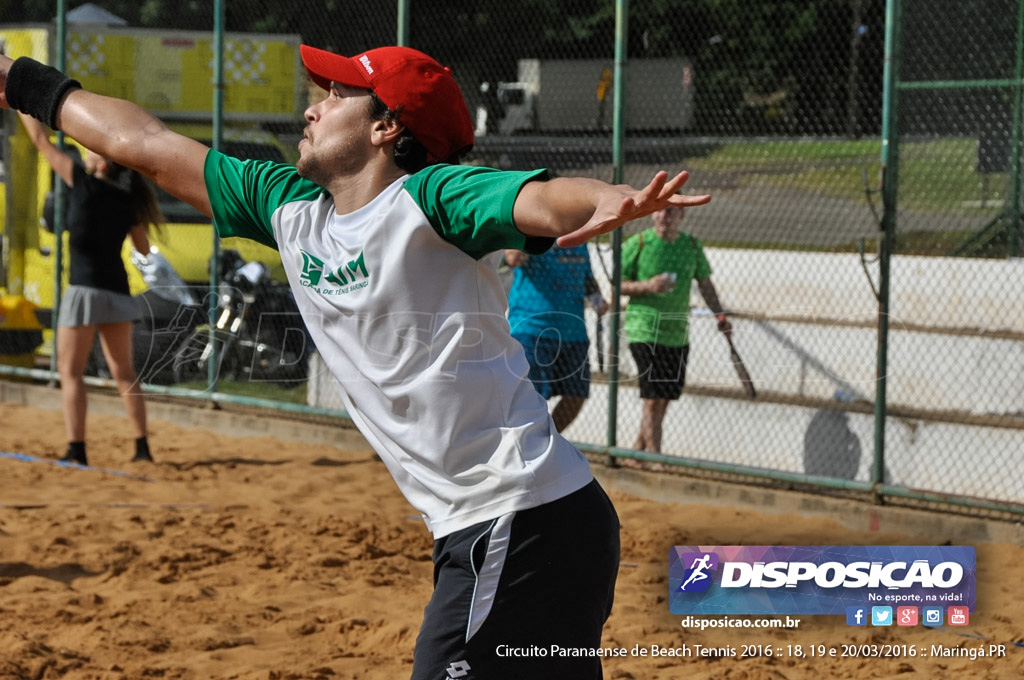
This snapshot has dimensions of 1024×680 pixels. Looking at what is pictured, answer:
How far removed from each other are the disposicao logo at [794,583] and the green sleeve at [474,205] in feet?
9.18

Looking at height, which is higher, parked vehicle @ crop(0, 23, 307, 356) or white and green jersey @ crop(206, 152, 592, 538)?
parked vehicle @ crop(0, 23, 307, 356)

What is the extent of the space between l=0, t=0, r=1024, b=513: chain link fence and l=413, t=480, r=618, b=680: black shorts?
15.4 feet

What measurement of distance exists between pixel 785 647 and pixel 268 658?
83.6 inches

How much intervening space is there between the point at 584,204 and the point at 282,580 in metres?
4.02

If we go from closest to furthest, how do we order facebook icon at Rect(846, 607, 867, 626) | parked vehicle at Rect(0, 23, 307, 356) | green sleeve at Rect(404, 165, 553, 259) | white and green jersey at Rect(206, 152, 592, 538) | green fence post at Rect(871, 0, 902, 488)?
green sleeve at Rect(404, 165, 553, 259), white and green jersey at Rect(206, 152, 592, 538), facebook icon at Rect(846, 607, 867, 626), green fence post at Rect(871, 0, 902, 488), parked vehicle at Rect(0, 23, 307, 356)

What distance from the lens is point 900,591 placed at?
5.17 metres

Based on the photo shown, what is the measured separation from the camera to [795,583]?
505 cm

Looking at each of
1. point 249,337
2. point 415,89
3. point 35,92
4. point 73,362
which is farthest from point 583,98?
point 415,89

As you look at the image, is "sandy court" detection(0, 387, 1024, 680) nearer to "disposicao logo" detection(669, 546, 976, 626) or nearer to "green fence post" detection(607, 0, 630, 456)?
"disposicao logo" detection(669, 546, 976, 626)

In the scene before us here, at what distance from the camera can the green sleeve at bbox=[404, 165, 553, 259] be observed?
7.93 feet

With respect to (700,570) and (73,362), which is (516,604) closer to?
(700,570)

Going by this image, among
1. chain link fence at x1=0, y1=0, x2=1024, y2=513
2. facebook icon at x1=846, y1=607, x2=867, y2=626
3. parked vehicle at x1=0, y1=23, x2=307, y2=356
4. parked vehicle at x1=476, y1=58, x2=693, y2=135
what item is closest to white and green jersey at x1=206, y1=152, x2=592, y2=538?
facebook icon at x1=846, y1=607, x2=867, y2=626

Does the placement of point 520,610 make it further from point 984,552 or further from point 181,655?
point 984,552

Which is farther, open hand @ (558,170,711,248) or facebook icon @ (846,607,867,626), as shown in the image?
facebook icon @ (846,607,867,626)
